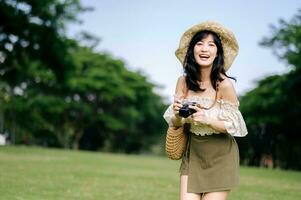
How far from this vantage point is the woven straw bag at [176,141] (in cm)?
431

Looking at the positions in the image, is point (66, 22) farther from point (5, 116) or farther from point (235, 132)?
point (235, 132)

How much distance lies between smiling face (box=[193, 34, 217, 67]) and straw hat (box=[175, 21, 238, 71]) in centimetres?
8

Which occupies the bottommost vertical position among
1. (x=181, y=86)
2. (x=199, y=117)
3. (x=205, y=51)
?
(x=199, y=117)

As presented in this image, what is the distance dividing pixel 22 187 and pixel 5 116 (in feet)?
133

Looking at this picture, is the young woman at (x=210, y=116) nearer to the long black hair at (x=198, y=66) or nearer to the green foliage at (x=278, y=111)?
the long black hair at (x=198, y=66)

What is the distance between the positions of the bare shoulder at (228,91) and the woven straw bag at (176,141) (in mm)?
418

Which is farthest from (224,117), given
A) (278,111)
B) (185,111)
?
(278,111)

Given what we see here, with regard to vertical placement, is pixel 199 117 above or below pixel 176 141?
above

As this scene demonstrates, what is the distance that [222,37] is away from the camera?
14.4ft

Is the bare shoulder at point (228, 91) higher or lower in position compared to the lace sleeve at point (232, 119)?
higher

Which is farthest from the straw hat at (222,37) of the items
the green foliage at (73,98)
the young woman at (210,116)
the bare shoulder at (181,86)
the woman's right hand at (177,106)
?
the green foliage at (73,98)

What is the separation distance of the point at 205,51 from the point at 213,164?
2.89ft

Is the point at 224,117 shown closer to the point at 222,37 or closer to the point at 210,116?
the point at 210,116

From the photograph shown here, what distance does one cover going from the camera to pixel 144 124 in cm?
5659
